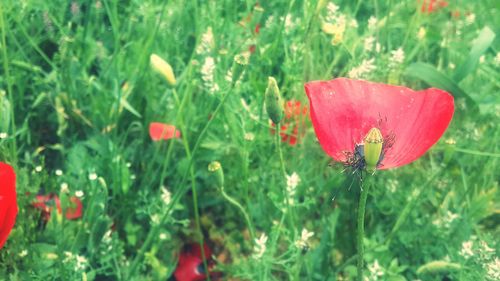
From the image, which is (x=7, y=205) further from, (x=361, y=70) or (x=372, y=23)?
(x=372, y=23)

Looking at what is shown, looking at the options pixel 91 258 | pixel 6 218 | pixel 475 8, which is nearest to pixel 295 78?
pixel 91 258

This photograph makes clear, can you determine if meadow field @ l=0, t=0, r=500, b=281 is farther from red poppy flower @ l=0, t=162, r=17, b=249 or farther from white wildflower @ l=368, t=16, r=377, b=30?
red poppy flower @ l=0, t=162, r=17, b=249

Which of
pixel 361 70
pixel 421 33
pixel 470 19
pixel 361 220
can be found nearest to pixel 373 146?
pixel 361 220

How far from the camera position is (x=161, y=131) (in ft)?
4.28

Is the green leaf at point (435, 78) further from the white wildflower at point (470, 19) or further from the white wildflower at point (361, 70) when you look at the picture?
the white wildflower at point (470, 19)

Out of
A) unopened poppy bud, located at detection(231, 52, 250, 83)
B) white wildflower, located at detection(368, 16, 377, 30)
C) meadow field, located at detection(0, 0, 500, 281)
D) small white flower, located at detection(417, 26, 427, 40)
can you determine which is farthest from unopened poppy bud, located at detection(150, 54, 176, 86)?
small white flower, located at detection(417, 26, 427, 40)

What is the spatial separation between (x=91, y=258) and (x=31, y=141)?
0.37 m

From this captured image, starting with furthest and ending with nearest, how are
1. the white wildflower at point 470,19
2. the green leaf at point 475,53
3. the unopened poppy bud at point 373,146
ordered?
the white wildflower at point 470,19 < the green leaf at point 475,53 < the unopened poppy bud at point 373,146

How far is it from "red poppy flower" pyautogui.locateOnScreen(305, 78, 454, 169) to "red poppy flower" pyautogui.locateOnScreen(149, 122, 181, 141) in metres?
0.46

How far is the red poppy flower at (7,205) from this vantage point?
2.73 ft

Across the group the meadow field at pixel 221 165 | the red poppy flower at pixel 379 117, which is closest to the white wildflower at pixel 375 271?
the meadow field at pixel 221 165

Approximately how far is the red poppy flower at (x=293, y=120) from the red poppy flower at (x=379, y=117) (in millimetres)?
407

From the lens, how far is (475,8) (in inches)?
70.1

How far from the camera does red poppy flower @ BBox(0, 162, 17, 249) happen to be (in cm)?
83
